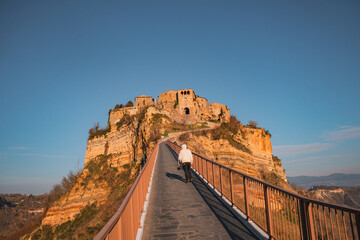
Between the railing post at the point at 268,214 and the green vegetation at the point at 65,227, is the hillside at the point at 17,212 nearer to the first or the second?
the green vegetation at the point at 65,227

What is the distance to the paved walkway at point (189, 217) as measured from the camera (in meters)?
5.16

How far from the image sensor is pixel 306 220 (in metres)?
3.65

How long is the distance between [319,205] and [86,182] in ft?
175

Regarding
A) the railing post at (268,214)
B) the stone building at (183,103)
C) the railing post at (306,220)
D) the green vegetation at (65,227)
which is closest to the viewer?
the railing post at (306,220)

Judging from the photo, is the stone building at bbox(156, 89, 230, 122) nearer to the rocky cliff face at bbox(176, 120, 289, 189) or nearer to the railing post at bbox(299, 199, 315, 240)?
the rocky cliff face at bbox(176, 120, 289, 189)

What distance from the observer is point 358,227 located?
2535 millimetres

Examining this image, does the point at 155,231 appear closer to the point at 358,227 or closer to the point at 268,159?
the point at 358,227

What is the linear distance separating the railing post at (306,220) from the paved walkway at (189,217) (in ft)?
4.94

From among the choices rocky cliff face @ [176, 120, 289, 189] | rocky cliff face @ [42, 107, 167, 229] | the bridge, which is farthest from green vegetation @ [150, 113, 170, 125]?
the bridge

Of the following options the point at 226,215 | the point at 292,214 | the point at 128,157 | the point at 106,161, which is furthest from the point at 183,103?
the point at 292,214

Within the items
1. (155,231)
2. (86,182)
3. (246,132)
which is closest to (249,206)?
(155,231)

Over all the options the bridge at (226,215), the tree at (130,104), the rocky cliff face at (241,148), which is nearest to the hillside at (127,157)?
the rocky cliff face at (241,148)

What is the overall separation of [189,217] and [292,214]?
3.01 m

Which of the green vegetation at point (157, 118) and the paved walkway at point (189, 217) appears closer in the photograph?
the paved walkway at point (189, 217)
